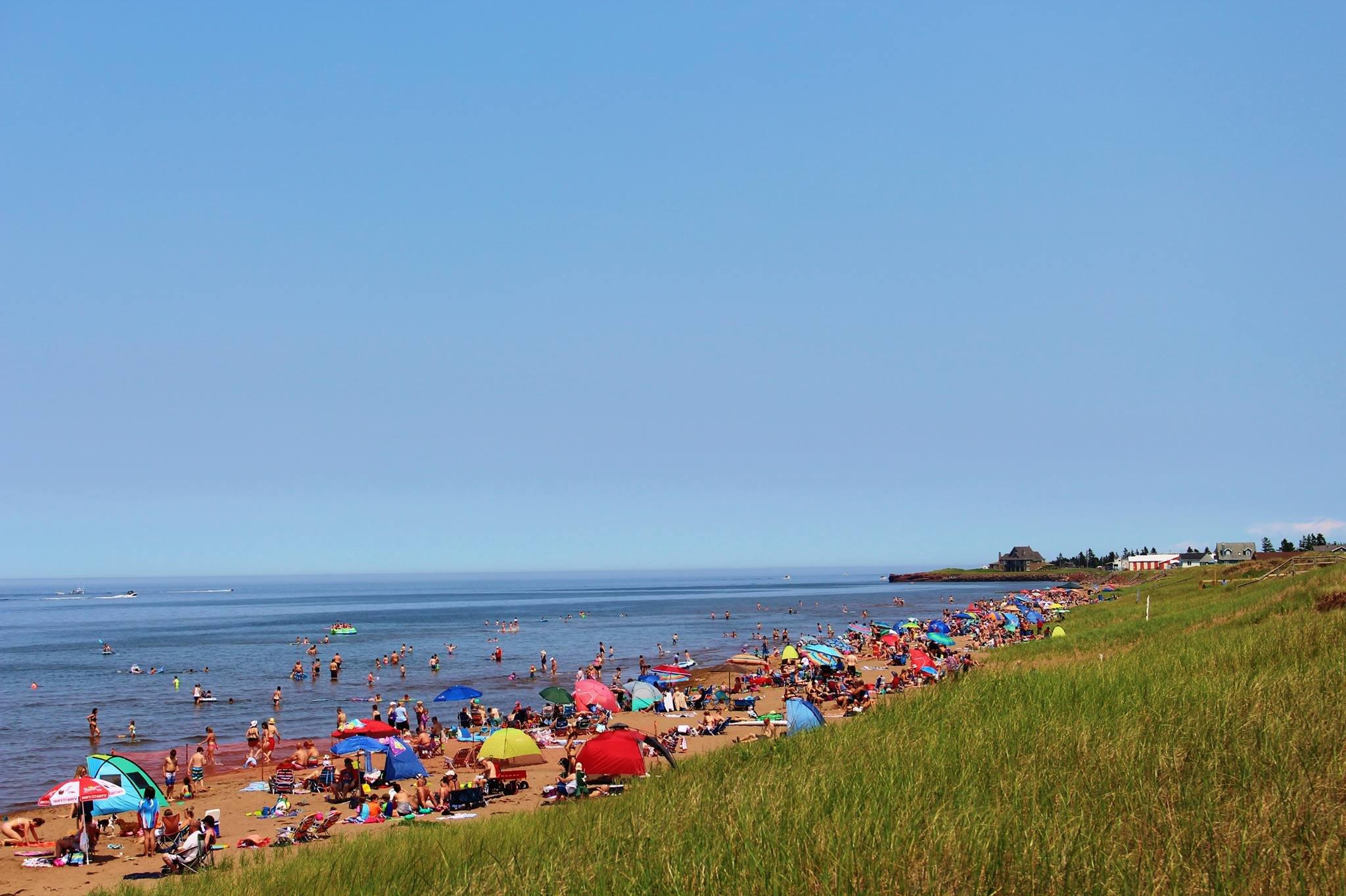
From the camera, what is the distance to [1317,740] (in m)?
7.78

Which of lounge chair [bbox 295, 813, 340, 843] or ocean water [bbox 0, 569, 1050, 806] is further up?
lounge chair [bbox 295, 813, 340, 843]

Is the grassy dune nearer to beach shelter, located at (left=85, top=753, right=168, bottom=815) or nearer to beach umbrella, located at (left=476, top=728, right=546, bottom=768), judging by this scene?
beach shelter, located at (left=85, top=753, right=168, bottom=815)

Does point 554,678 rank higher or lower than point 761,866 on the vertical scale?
lower

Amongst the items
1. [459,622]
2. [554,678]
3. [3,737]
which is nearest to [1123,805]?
[3,737]

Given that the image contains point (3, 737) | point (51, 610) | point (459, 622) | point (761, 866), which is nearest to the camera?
point (761, 866)

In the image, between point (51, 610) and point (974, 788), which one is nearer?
point (974, 788)

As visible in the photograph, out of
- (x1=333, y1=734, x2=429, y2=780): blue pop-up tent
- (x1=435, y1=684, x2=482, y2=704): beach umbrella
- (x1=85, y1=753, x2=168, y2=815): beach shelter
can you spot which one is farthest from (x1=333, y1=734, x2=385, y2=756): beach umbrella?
(x1=435, y1=684, x2=482, y2=704): beach umbrella

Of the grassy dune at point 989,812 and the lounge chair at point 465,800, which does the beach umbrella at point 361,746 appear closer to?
the lounge chair at point 465,800

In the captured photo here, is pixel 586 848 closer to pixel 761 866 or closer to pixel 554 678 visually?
pixel 761 866

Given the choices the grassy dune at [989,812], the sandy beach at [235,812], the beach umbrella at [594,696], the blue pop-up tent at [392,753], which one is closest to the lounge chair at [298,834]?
the sandy beach at [235,812]

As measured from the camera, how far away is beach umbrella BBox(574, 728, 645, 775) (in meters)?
18.8

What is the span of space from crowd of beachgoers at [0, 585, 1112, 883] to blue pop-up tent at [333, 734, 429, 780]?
0.03 m

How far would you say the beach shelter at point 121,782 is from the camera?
58.3 feet

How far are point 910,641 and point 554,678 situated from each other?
20730 mm
